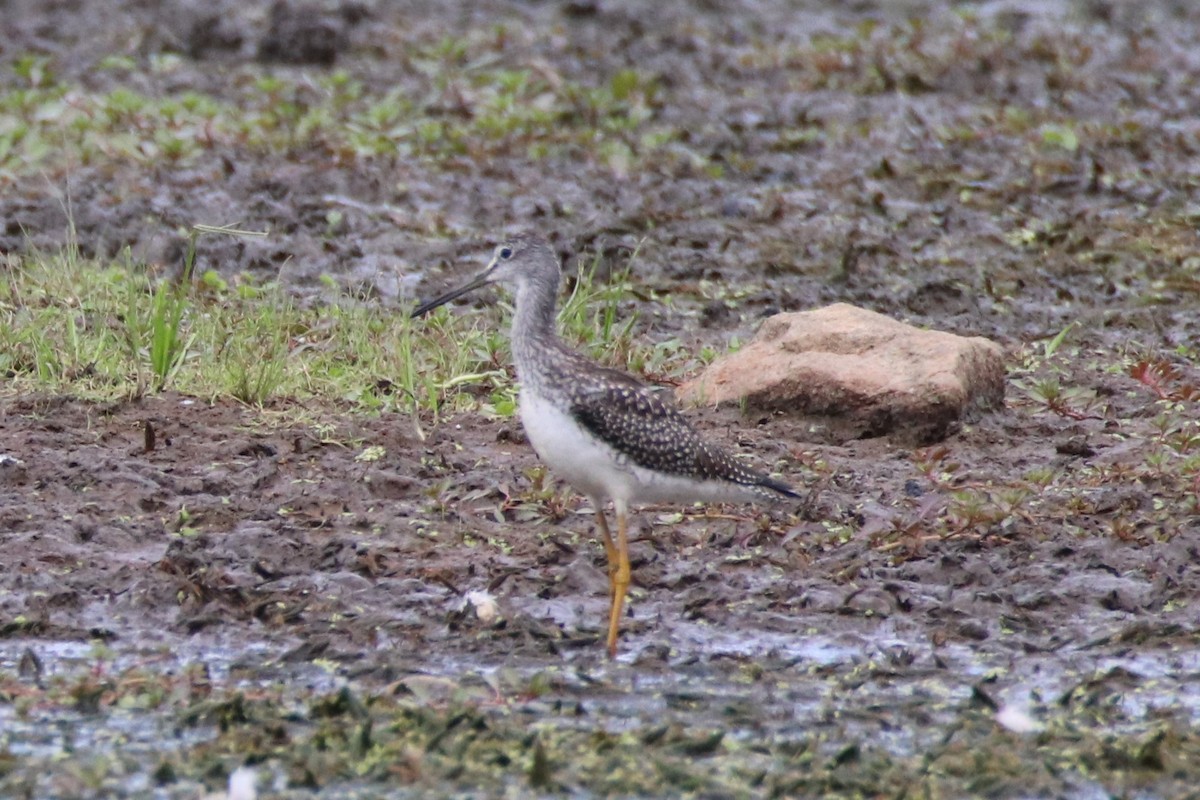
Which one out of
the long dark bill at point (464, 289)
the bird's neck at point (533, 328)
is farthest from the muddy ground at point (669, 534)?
the bird's neck at point (533, 328)

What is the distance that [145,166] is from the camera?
43.4 ft

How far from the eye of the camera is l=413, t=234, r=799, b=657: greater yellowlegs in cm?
705

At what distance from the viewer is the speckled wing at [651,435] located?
7.07m

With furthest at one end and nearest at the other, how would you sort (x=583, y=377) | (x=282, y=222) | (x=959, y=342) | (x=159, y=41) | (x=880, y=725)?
(x=159, y=41)
(x=282, y=222)
(x=959, y=342)
(x=583, y=377)
(x=880, y=725)

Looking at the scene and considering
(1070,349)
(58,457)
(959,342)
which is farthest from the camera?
(1070,349)

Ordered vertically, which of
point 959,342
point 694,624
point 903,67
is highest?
point 903,67

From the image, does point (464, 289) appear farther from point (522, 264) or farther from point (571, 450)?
point (571, 450)

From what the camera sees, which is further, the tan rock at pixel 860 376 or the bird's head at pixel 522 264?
the tan rock at pixel 860 376

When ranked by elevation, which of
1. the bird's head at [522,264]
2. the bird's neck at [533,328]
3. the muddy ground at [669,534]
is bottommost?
the muddy ground at [669,534]

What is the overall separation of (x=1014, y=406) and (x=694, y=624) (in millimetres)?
3056

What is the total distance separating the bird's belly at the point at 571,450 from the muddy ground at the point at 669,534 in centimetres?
59

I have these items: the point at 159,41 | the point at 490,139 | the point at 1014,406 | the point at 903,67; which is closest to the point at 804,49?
the point at 903,67

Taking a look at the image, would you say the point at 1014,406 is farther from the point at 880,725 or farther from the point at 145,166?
the point at 145,166

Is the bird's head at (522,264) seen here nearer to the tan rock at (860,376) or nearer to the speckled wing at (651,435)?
Result: the speckled wing at (651,435)
